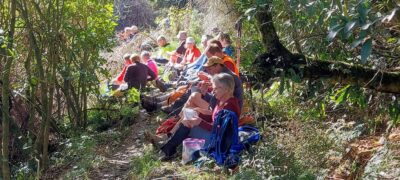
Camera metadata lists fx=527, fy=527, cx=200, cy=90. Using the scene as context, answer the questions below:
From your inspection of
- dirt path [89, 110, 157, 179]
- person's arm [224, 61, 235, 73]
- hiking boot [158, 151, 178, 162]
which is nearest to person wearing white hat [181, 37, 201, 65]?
dirt path [89, 110, 157, 179]

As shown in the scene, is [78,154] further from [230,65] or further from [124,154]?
[230,65]

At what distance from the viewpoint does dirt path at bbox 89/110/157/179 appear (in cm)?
608

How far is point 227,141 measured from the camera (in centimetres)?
513

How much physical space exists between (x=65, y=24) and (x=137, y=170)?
2.63 m

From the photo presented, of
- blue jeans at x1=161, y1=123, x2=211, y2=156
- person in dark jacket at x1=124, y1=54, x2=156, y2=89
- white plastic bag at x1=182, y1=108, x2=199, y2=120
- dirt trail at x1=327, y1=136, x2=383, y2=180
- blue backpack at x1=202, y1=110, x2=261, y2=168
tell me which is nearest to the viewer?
dirt trail at x1=327, y1=136, x2=383, y2=180

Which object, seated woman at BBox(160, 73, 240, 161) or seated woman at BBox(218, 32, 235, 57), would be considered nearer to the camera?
seated woman at BBox(160, 73, 240, 161)

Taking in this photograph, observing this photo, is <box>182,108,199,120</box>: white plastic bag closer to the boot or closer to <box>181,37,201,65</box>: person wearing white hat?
the boot

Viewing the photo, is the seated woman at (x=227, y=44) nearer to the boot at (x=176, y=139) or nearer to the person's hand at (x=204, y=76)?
the person's hand at (x=204, y=76)

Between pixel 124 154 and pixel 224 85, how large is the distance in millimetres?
2324

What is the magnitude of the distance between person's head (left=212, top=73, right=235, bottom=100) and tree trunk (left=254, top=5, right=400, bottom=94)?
1.47 m

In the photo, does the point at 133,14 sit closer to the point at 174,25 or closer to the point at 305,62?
the point at 174,25

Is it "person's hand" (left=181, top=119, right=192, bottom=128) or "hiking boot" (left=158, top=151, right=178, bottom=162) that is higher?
"person's hand" (left=181, top=119, right=192, bottom=128)

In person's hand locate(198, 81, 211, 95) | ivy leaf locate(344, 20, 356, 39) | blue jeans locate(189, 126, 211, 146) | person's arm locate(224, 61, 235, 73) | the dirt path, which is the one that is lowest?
the dirt path

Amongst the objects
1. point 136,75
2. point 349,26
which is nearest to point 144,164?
point 136,75
